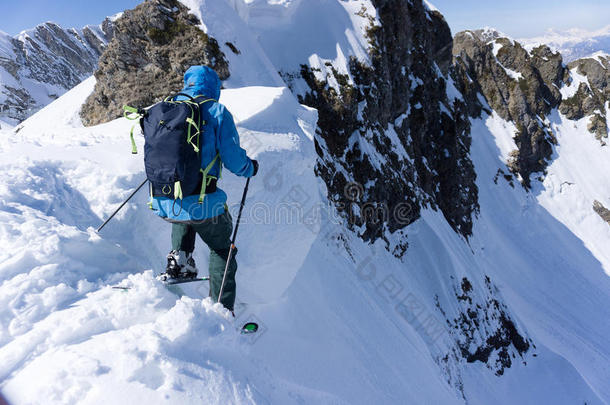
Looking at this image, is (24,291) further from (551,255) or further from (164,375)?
(551,255)

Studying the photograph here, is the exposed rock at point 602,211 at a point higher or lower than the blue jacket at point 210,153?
lower

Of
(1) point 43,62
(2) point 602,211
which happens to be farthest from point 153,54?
(1) point 43,62

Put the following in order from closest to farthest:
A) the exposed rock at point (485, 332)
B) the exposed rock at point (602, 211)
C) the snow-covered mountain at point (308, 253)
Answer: the snow-covered mountain at point (308, 253) < the exposed rock at point (485, 332) < the exposed rock at point (602, 211)

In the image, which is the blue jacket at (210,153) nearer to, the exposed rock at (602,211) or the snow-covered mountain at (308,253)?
the snow-covered mountain at (308,253)

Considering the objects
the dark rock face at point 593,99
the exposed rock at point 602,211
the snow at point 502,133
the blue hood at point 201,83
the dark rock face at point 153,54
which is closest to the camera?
the blue hood at point 201,83

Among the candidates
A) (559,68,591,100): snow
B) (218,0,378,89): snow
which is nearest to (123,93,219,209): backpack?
(218,0,378,89): snow

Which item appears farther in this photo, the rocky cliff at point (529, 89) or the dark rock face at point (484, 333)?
the rocky cliff at point (529, 89)

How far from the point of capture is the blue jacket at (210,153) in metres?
3.55

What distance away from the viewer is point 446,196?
3516 centimetres

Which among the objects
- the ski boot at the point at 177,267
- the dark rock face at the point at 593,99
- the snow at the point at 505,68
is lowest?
the dark rock face at the point at 593,99

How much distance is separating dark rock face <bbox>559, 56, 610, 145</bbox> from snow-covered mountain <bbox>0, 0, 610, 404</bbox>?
29.1 meters

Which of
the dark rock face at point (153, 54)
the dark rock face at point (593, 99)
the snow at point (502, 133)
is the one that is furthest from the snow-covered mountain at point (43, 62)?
the dark rock face at point (593, 99)

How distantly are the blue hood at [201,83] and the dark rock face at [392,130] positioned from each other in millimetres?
11049

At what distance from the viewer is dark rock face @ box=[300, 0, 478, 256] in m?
18.5
